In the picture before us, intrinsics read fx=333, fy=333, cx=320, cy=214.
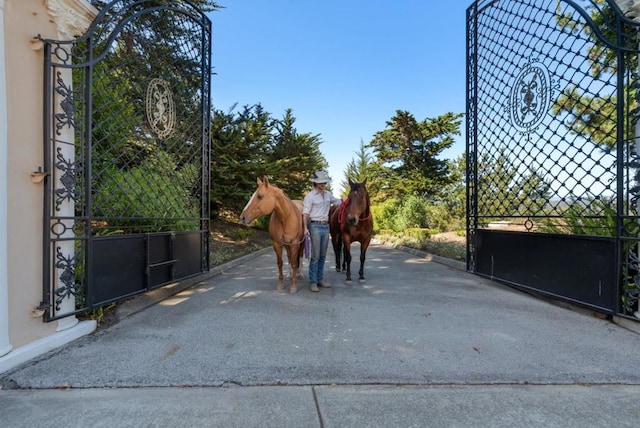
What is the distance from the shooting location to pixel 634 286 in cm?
363

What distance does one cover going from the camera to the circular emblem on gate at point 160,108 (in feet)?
15.5

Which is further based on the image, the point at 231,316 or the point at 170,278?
the point at 170,278

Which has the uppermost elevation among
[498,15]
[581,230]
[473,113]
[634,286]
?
[498,15]

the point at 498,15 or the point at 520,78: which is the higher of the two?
the point at 498,15

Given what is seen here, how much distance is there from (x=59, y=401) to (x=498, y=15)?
7.69 m

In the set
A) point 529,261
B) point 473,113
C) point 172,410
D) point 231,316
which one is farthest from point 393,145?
point 172,410

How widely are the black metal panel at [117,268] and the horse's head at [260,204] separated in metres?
1.36

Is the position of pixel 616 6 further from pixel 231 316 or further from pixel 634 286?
pixel 231 316

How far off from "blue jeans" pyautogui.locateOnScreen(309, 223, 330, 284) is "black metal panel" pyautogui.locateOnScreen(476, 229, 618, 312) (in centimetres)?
290

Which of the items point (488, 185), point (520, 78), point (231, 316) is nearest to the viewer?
point (231, 316)

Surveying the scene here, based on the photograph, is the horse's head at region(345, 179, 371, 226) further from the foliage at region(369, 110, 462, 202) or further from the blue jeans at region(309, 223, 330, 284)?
the foliage at region(369, 110, 462, 202)

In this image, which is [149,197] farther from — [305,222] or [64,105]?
[305,222]

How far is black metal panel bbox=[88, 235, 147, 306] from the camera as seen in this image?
11.6ft

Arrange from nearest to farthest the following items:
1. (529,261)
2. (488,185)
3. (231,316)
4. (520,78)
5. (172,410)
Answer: (172,410), (231,316), (529,261), (520,78), (488,185)
